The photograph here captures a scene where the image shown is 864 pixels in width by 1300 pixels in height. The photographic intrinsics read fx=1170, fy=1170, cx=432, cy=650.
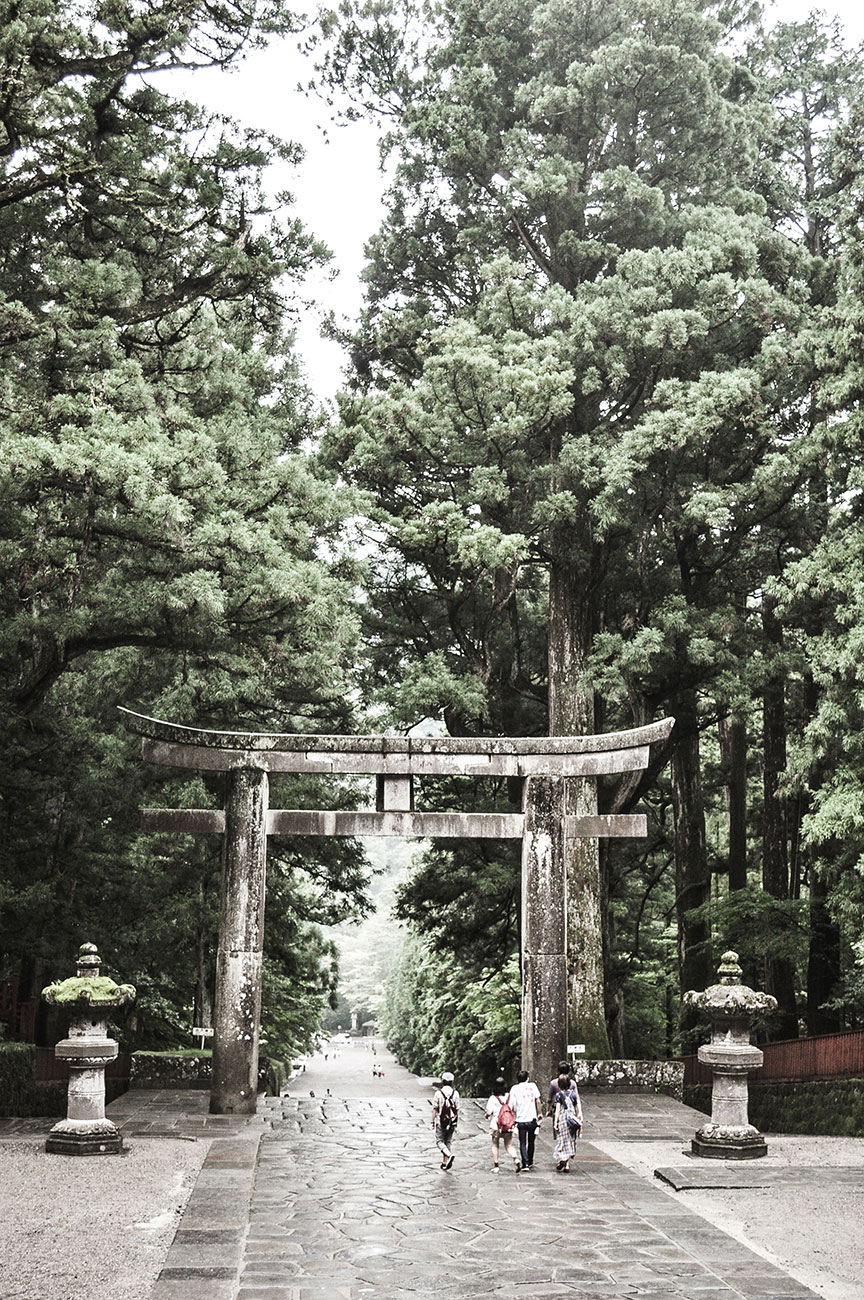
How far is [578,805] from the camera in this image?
58.0ft

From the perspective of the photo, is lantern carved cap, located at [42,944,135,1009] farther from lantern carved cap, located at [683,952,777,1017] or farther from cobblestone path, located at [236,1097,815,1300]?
lantern carved cap, located at [683,952,777,1017]

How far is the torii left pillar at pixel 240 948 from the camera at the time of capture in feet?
42.0

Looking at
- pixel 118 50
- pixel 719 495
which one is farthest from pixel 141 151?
pixel 719 495

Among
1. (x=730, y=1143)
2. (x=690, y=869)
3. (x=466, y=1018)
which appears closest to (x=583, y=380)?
(x=690, y=869)

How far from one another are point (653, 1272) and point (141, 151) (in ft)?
44.8

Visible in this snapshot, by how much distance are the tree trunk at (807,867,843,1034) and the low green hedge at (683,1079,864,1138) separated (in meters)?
3.53

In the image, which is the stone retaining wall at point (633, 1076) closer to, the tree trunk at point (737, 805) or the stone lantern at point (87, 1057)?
the stone lantern at point (87, 1057)

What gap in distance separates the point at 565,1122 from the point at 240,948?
169 inches

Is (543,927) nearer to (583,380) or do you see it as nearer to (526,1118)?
(526,1118)

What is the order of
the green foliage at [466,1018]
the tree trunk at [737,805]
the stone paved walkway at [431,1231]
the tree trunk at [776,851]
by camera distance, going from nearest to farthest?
1. the stone paved walkway at [431,1231]
2. the tree trunk at [776,851]
3. the tree trunk at [737,805]
4. the green foliage at [466,1018]

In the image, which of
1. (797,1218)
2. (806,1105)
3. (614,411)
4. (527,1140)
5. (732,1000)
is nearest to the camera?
(797,1218)

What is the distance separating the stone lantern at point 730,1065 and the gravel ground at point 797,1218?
0.23 metres

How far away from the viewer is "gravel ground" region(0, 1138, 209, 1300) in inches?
259

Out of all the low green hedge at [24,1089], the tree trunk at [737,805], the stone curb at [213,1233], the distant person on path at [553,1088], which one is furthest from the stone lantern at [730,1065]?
the tree trunk at [737,805]
